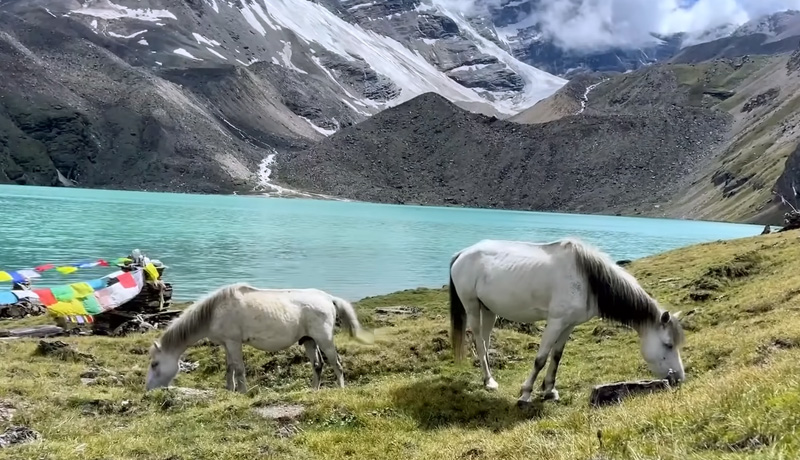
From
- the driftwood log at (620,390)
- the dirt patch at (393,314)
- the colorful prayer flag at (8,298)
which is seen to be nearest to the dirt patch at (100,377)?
the dirt patch at (393,314)

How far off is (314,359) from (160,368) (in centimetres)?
314

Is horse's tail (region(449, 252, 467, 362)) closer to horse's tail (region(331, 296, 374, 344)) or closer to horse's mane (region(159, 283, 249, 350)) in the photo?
horse's tail (region(331, 296, 374, 344))

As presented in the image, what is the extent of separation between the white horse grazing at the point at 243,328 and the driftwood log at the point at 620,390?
5630 mm

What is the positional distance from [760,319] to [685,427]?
10490 mm

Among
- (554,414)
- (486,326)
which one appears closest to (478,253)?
(486,326)

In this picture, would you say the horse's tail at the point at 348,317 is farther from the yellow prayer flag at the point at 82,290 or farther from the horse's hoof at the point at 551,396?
the yellow prayer flag at the point at 82,290

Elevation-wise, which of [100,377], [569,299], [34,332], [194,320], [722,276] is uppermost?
[569,299]

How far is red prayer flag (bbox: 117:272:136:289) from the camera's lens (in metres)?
25.6

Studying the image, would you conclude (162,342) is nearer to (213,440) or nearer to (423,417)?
(213,440)

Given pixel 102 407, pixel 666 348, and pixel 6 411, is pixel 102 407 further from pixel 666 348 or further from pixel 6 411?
pixel 666 348

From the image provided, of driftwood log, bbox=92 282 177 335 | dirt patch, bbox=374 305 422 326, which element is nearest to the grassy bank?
dirt patch, bbox=374 305 422 326

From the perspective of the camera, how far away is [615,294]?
36.6ft

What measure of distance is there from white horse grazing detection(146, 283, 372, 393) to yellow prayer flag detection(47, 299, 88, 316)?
1203 centimetres

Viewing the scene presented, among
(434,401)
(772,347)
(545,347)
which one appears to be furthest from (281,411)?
(772,347)
